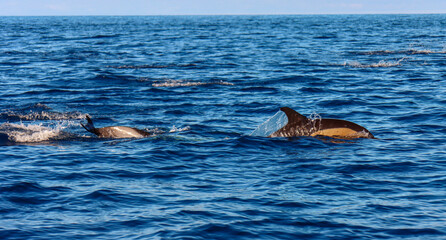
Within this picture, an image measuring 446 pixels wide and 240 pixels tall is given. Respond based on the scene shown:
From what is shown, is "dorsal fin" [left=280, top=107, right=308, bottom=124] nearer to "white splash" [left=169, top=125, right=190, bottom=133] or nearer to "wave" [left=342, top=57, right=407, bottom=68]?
"white splash" [left=169, top=125, right=190, bottom=133]

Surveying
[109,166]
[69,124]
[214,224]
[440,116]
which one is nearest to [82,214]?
[214,224]

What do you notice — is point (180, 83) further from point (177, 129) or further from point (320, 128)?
point (320, 128)

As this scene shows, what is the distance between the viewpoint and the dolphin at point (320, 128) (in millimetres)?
14891

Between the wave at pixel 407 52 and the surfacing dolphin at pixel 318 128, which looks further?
the wave at pixel 407 52

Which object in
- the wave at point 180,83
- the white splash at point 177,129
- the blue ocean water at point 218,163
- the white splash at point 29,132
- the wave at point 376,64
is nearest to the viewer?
the blue ocean water at point 218,163

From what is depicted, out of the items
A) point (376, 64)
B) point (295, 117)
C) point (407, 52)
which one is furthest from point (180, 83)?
point (407, 52)

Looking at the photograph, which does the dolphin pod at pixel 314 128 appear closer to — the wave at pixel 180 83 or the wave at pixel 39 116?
the wave at pixel 39 116

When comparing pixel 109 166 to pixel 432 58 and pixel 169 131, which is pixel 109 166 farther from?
pixel 432 58

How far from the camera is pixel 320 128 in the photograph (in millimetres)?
14992

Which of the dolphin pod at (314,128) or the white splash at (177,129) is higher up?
the dolphin pod at (314,128)

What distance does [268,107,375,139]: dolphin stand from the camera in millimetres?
14891

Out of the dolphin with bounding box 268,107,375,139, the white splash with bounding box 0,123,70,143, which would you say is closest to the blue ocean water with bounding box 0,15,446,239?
the white splash with bounding box 0,123,70,143

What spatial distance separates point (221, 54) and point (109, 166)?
32040 mm

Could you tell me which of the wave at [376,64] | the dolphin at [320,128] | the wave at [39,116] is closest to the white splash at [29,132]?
the wave at [39,116]
